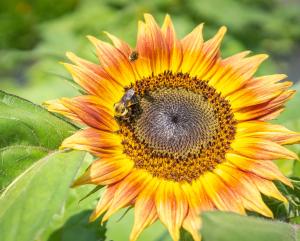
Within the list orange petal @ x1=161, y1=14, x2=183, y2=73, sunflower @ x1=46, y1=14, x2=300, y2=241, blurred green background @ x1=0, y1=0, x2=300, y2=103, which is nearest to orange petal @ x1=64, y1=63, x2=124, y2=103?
sunflower @ x1=46, y1=14, x2=300, y2=241

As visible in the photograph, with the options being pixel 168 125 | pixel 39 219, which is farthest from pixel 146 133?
pixel 39 219

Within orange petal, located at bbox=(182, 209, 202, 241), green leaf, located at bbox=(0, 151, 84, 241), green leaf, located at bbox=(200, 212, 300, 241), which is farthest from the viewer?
orange petal, located at bbox=(182, 209, 202, 241)

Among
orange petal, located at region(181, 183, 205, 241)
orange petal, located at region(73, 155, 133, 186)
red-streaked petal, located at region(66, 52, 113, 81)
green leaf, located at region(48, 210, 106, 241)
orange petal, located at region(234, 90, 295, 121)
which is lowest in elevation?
green leaf, located at region(48, 210, 106, 241)

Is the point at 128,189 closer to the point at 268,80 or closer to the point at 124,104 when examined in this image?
the point at 124,104

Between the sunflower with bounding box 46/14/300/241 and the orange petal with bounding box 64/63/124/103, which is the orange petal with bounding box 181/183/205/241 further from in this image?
the orange petal with bounding box 64/63/124/103

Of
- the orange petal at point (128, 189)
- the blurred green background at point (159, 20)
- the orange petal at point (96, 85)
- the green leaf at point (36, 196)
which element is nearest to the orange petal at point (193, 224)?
the orange petal at point (128, 189)

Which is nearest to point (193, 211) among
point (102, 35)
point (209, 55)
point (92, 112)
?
point (92, 112)

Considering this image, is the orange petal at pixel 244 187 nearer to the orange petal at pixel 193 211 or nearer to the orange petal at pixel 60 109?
the orange petal at pixel 193 211

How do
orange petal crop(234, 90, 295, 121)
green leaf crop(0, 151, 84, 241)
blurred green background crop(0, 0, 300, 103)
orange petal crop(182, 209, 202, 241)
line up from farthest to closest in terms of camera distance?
blurred green background crop(0, 0, 300, 103) → orange petal crop(234, 90, 295, 121) → orange petal crop(182, 209, 202, 241) → green leaf crop(0, 151, 84, 241)
